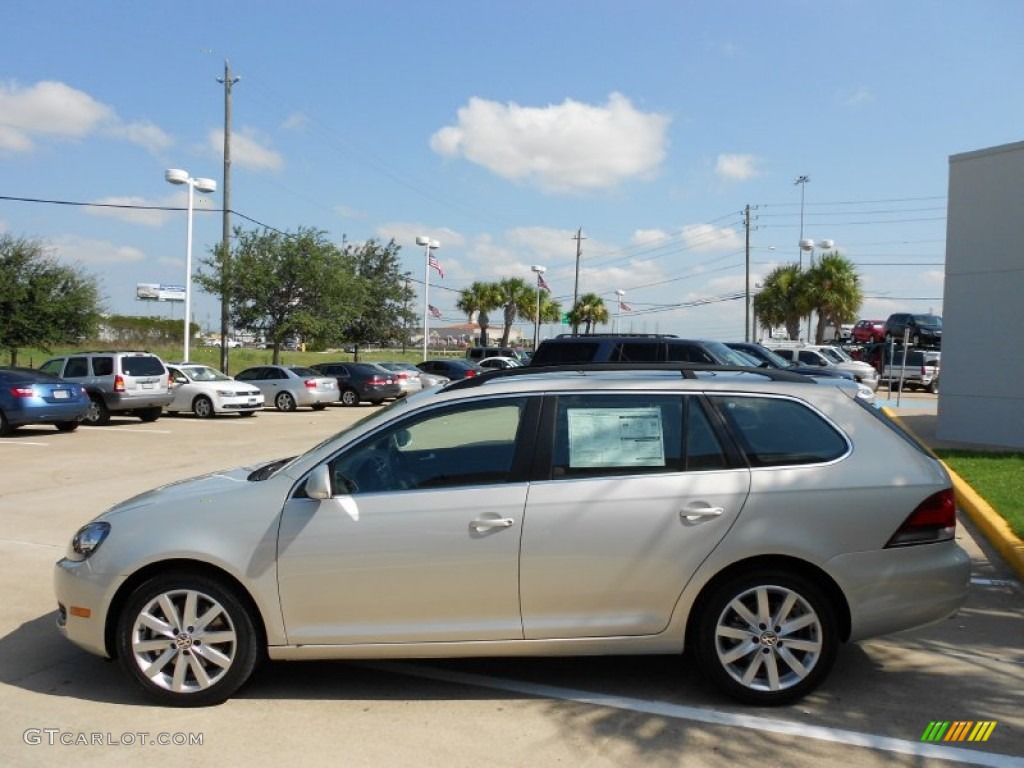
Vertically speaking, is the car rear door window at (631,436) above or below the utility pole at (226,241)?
below

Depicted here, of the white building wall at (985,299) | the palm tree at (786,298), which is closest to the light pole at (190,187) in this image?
the white building wall at (985,299)

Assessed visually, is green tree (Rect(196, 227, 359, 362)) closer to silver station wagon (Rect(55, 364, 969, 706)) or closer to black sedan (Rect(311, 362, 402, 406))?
black sedan (Rect(311, 362, 402, 406))

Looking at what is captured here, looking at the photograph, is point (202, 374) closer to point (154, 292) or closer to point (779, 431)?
point (779, 431)

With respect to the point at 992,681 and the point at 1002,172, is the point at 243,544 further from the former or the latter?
the point at 1002,172

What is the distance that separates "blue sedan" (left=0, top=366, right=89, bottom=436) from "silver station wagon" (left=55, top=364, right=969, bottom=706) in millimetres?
14654

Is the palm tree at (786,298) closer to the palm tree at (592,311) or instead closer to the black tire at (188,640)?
the palm tree at (592,311)

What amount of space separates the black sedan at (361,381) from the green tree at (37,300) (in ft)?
34.9

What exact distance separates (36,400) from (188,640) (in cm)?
1522

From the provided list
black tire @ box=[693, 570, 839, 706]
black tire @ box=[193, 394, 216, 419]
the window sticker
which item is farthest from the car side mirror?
black tire @ box=[193, 394, 216, 419]

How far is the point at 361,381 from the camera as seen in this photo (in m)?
28.2

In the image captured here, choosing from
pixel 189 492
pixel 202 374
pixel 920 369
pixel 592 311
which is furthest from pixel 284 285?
pixel 592 311

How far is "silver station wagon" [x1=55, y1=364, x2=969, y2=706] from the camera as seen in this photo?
4324 millimetres

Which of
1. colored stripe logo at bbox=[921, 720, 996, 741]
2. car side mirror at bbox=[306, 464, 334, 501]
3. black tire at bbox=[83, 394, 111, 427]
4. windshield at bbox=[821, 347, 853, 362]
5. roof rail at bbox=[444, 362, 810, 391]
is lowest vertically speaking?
colored stripe logo at bbox=[921, 720, 996, 741]

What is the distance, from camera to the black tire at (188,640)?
4.38 meters
